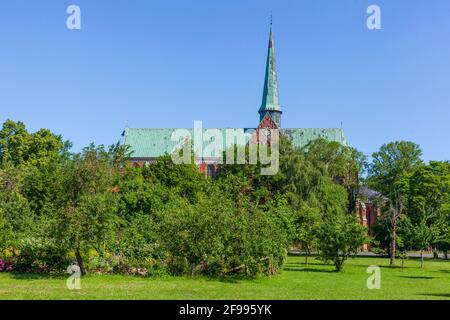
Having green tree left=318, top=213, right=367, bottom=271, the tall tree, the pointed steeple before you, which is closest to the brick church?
the pointed steeple

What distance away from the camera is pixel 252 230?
23578 mm

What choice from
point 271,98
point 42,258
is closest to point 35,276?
point 42,258

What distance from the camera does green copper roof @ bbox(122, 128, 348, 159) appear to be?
8319cm

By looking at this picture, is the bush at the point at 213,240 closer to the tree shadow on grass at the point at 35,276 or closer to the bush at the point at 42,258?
the bush at the point at 42,258

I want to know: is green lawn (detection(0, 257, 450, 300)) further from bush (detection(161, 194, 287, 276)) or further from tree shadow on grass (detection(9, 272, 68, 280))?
bush (detection(161, 194, 287, 276))

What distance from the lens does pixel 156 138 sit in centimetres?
8925

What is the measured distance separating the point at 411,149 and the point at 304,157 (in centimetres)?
2362

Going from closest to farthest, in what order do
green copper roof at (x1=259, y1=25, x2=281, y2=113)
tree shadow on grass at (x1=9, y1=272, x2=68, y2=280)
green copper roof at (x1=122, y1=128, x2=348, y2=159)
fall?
tree shadow on grass at (x1=9, y1=272, x2=68, y2=280), green copper roof at (x1=259, y1=25, x2=281, y2=113), green copper roof at (x1=122, y1=128, x2=348, y2=159)

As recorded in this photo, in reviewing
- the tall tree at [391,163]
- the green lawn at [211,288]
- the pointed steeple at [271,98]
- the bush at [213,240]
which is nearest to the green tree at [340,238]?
the green lawn at [211,288]

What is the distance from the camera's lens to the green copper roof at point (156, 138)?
8319cm
